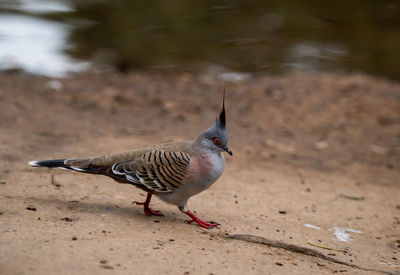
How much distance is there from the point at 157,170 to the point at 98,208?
2.06ft

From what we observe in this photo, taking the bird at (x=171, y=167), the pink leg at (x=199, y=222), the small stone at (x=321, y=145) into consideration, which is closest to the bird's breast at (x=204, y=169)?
the bird at (x=171, y=167)

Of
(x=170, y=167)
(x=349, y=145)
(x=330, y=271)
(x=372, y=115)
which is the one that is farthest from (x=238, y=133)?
(x=330, y=271)

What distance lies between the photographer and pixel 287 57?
10.9 meters

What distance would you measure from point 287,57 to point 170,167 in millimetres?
7313

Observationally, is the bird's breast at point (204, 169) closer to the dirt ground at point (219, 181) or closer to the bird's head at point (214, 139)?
the bird's head at point (214, 139)

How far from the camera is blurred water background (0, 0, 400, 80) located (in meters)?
10.5

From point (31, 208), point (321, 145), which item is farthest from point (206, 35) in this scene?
point (31, 208)

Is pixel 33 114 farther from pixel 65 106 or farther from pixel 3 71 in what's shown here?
pixel 3 71

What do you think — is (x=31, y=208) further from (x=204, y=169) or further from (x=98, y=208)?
(x=204, y=169)

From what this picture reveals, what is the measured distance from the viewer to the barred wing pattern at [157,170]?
4.19m

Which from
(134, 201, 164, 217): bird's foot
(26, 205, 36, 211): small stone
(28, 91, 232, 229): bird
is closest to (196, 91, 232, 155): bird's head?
(28, 91, 232, 229): bird

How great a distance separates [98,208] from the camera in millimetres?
4371

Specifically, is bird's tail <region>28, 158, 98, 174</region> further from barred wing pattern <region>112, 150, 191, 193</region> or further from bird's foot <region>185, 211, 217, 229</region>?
bird's foot <region>185, 211, 217, 229</region>

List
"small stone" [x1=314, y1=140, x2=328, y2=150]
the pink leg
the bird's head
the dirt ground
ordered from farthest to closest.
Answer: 1. "small stone" [x1=314, y1=140, x2=328, y2=150]
2. the bird's head
3. the pink leg
4. the dirt ground
